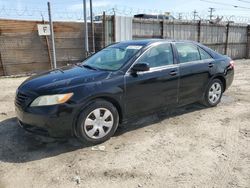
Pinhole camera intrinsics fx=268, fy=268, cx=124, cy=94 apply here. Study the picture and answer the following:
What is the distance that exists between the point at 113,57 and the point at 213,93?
2412 mm

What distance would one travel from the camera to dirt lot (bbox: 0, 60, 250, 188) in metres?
3.18

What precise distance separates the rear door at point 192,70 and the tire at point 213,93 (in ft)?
0.69

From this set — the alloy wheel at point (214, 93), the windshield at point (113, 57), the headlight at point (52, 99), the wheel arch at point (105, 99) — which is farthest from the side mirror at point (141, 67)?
the alloy wheel at point (214, 93)

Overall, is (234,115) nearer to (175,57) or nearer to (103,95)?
(175,57)

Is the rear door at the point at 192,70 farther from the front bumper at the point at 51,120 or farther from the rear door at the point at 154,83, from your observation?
the front bumper at the point at 51,120

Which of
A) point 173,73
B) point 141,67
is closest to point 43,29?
point 173,73

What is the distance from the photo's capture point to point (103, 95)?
4.01 m

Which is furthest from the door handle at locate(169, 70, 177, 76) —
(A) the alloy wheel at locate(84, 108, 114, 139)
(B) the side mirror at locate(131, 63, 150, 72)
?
(A) the alloy wheel at locate(84, 108, 114, 139)

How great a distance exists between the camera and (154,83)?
4574 millimetres

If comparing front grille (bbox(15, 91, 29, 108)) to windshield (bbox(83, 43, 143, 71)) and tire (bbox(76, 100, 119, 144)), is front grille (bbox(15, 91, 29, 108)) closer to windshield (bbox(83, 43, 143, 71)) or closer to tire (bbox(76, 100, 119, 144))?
tire (bbox(76, 100, 119, 144))

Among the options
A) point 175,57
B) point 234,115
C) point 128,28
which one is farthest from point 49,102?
point 128,28

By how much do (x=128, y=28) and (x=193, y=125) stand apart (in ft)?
26.2

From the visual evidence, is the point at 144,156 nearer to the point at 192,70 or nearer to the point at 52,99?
the point at 52,99

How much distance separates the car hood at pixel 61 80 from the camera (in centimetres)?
384
